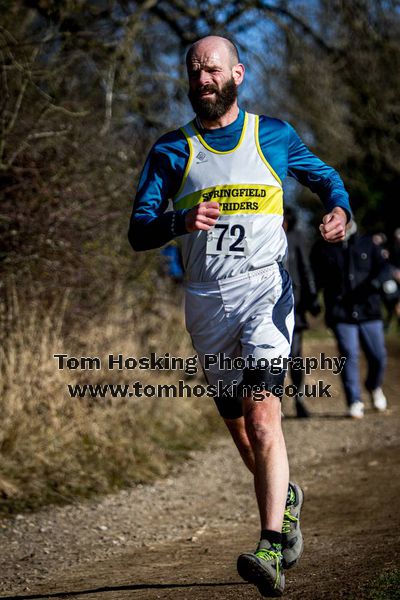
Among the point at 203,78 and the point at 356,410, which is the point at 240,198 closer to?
the point at 203,78

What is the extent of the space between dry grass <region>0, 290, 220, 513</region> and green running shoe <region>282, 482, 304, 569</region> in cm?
254

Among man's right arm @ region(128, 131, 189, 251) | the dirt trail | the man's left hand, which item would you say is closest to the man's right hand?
man's right arm @ region(128, 131, 189, 251)

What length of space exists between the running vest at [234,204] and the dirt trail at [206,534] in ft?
5.10

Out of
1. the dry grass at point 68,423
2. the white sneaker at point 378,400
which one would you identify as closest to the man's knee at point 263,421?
the dry grass at point 68,423

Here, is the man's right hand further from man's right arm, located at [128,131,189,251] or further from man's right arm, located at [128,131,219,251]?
man's right arm, located at [128,131,189,251]

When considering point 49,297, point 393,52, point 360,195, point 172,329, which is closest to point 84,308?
point 49,297

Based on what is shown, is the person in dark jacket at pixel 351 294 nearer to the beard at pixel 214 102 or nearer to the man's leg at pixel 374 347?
the man's leg at pixel 374 347

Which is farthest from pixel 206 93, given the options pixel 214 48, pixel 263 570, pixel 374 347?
pixel 374 347

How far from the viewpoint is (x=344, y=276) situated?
998cm

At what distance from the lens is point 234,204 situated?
434cm

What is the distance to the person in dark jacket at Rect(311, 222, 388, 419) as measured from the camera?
391 inches

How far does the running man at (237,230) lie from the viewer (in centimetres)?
422

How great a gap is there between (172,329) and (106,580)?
563 centimetres

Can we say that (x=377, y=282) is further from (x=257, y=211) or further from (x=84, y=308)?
(x=257, y=211)
